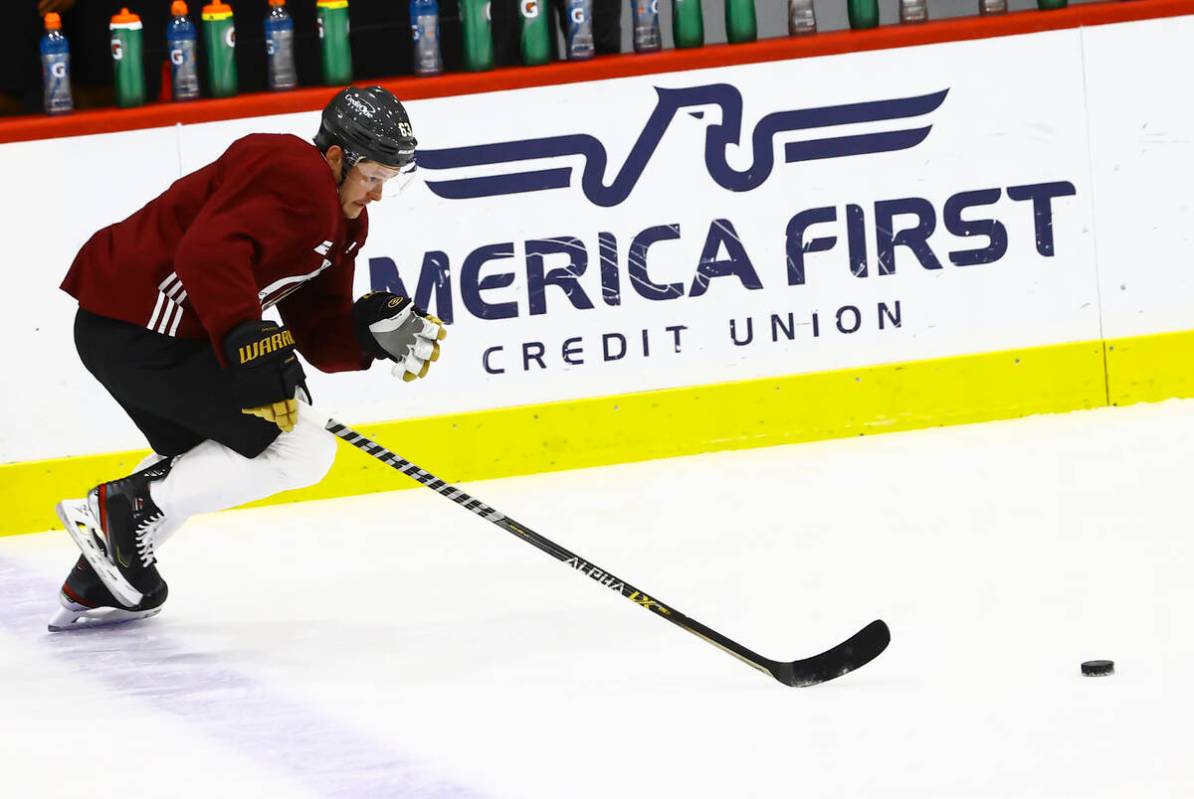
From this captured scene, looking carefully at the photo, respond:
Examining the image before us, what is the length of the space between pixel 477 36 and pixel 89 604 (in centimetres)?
195

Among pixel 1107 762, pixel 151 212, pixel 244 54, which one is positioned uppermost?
pixel 244 54

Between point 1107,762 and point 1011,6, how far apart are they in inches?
170

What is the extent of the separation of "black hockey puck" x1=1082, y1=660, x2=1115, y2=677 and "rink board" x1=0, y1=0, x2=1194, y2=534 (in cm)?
211

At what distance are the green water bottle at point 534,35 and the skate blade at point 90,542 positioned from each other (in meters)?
1.90

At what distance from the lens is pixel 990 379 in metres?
4.72

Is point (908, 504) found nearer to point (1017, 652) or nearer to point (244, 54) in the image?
point (1017, 652)

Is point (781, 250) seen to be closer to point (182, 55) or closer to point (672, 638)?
point (182, 55)

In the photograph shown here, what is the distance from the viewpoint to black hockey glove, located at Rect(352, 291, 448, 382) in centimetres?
334

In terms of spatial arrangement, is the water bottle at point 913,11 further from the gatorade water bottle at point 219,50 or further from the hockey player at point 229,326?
the hockey player at point 229,326

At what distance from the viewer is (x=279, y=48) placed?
4.63m

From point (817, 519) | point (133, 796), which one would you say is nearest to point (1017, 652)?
point (817, 519)

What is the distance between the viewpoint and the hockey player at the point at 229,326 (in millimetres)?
2920

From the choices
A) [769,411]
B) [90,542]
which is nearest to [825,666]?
[90,542]

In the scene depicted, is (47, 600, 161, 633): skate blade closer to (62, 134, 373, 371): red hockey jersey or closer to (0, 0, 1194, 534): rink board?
(62, 134, 373, 371): red hockey jersey
